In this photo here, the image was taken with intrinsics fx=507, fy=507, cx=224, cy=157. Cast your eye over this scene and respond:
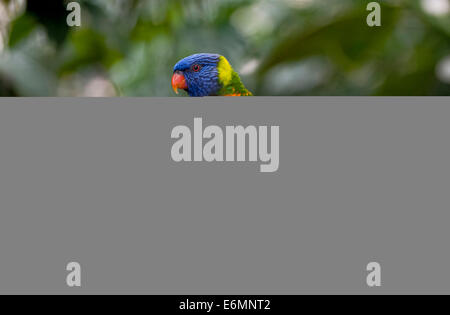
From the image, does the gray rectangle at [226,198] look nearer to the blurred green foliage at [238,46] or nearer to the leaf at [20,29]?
the blurred green foliage at [238,46]

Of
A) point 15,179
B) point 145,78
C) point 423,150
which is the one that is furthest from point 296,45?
point 15,179

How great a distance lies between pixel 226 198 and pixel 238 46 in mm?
324

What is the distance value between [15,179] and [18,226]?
0.05m

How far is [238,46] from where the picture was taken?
30.0 inches

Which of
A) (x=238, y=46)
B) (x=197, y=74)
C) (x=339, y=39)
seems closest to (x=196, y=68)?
(x=197, y=74)

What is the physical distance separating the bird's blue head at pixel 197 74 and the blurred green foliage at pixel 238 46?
7 cm

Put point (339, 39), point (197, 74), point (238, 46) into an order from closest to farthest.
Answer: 1. point (197, 74)
2. point (238, 46)
3. point (339, 39)

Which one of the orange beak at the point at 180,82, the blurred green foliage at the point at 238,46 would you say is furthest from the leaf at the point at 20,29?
the orange beak at the point at 180,82

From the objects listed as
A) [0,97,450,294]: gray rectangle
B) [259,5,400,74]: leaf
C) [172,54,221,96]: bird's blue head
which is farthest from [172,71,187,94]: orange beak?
[259,5,400,74]: leaf

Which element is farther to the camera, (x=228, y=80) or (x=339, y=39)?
(x=339, y=39)

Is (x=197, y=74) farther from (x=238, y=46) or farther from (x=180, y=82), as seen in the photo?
(x=238, y=46)

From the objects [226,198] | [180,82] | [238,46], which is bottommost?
[226,198]

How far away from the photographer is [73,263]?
53 centimetres

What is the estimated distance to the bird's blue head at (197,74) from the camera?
0.62 meters
